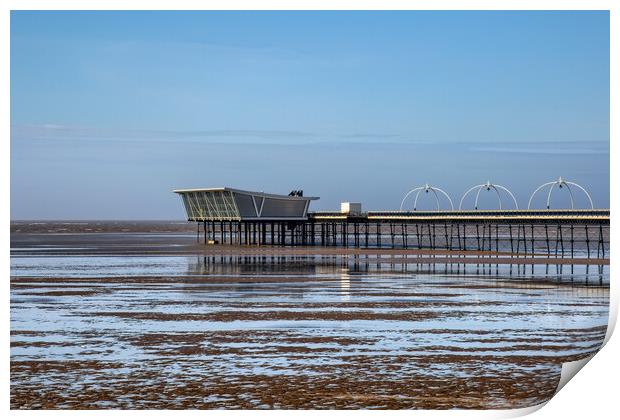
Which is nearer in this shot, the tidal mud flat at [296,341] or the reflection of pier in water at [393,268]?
the tidal mud flat at [296,341]

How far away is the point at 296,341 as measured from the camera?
2062 cm

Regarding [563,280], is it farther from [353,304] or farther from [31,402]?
[31,402]

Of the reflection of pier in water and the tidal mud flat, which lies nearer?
the tidal mud flat

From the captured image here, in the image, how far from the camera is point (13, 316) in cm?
2500

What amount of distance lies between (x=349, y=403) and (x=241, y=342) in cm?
620

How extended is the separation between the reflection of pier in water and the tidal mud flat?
3513 mm

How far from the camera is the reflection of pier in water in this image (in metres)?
42.5

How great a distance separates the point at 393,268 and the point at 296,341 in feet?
90.7

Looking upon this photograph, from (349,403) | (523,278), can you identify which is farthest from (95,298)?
(523,278)

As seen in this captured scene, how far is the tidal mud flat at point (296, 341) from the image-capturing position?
603 inches

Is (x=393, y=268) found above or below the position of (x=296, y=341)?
below

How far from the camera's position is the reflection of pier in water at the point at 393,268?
42.5 m

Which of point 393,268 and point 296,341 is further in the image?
point 393,268

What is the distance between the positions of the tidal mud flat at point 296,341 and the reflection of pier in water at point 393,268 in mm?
3513
